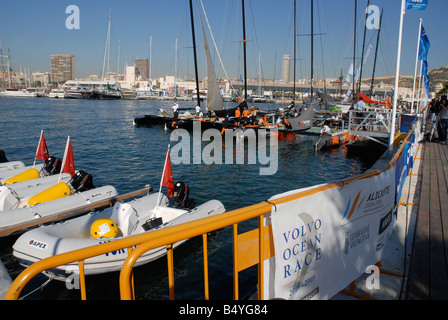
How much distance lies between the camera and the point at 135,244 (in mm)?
2275

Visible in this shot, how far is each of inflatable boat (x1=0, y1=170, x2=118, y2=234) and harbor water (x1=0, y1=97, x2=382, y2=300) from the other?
2.38 ft

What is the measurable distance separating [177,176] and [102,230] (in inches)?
355

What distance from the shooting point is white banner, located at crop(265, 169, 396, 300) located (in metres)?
2.89

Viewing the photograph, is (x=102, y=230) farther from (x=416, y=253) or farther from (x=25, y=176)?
(x=25, y=176)

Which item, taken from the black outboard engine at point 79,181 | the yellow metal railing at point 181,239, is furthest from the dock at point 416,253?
the black outboard engine at point 79,181

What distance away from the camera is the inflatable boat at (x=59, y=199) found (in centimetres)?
888

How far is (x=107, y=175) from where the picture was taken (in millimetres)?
16422

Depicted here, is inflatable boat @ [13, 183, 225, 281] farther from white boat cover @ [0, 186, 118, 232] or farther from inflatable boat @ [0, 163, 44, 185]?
inflatable boat @ [0, 163, 44, 185]

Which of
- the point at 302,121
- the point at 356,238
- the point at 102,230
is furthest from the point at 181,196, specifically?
the point at 302,121

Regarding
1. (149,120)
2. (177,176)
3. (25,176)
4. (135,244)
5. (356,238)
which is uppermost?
(135,244)

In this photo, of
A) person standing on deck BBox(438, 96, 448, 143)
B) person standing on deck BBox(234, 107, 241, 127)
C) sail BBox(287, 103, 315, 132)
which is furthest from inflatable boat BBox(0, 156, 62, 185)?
sail BBox(287, 103, 315, 132)

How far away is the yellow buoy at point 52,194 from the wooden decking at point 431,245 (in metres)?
10.1

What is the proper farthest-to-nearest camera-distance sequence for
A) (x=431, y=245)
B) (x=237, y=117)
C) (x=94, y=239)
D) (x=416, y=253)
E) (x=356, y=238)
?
(x=237, y=117) < (x=94, y=239) < (x=431, y=245) < (x=416, y=253) < (x=356, y=238)

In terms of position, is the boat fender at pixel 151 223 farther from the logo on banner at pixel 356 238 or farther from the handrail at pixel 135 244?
the handrail at pixel 135 244
